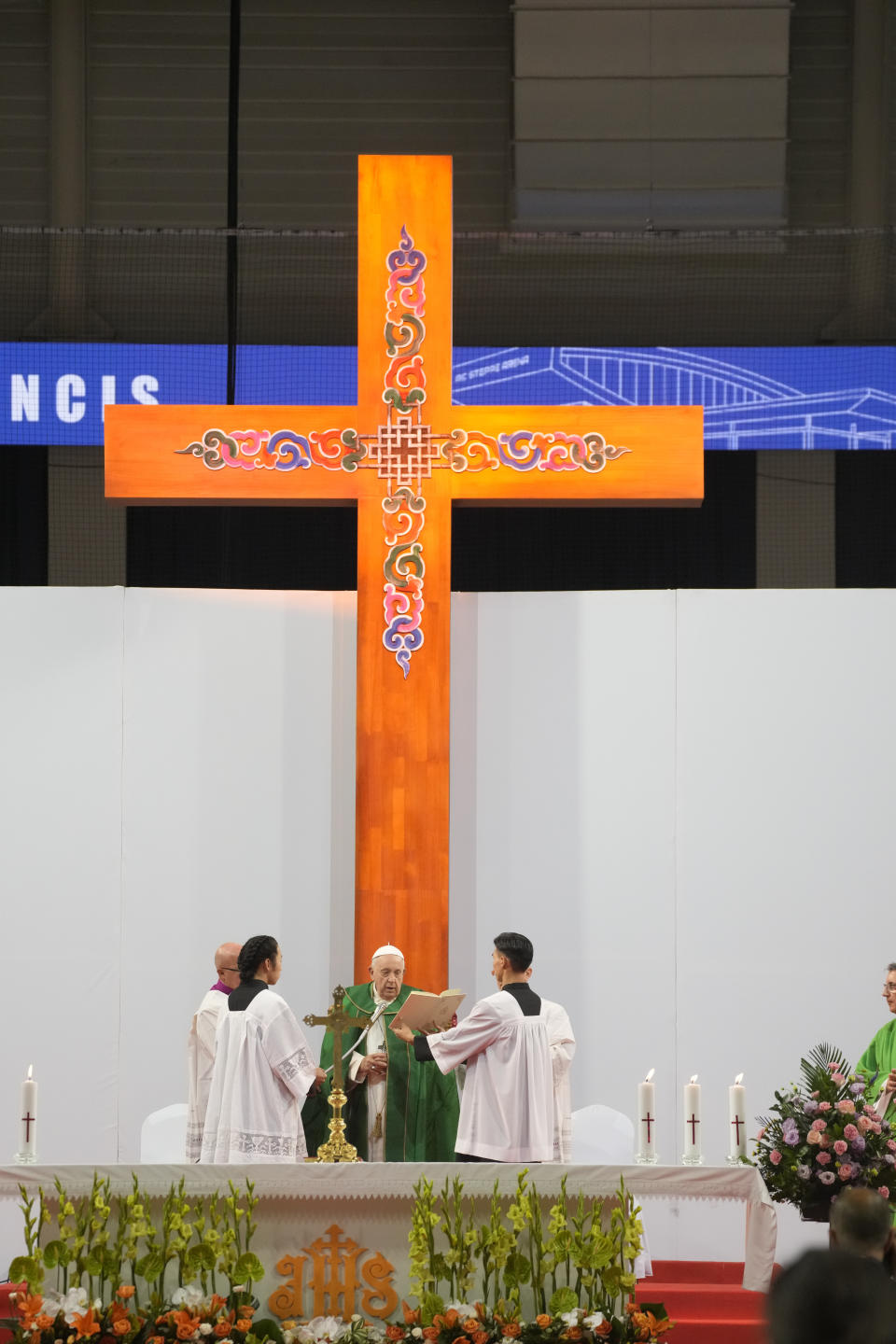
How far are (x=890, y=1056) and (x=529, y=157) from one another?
18.0 feet

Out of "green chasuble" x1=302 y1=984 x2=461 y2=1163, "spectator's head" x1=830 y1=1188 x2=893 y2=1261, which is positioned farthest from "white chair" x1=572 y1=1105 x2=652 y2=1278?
"spectator's head" x1=830 y1=1188 x2=893 y2=1261

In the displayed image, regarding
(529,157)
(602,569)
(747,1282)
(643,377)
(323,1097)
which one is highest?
(529,157)

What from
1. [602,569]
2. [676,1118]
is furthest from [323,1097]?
[602,569]

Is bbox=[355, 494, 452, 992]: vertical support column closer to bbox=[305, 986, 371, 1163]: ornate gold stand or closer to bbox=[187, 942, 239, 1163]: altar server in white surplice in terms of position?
bbox=[187, 942, 239, 1163]: altar server in white surplice

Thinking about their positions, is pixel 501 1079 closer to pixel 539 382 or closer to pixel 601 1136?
pixel 601 1136

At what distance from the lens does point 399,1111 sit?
6469 millimetres

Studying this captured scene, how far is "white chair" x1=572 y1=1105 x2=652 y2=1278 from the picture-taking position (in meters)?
6.79

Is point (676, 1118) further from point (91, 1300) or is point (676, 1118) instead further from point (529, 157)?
point (529, 157)

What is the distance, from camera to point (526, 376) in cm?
987

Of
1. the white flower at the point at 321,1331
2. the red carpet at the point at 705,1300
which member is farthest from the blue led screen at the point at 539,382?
the white flower at the point at 321,1331

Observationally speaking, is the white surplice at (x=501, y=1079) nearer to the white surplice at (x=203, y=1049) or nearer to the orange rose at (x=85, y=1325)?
the white surplice at (x=203, y=1049)

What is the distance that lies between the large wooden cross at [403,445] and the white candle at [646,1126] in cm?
201

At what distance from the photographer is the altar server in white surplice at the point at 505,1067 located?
241 inches

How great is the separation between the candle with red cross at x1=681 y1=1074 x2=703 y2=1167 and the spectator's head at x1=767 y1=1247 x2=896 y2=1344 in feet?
11.3
